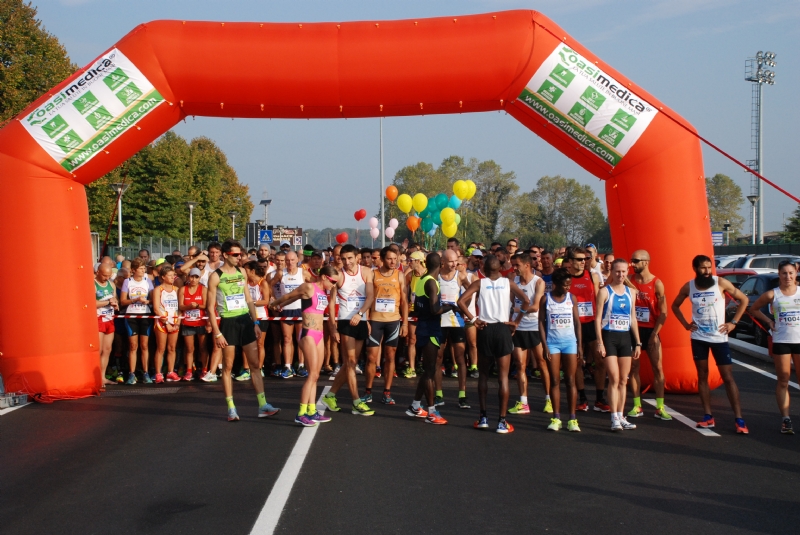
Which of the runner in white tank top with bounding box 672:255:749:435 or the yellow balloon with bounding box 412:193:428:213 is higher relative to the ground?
the yellow balloon with bounding box 412:193:428:213

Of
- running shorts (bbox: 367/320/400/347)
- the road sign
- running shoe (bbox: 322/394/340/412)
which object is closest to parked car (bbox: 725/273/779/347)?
running shorts (bbox: 367/320/400/347)

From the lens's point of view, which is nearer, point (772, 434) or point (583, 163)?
point (772, 434)

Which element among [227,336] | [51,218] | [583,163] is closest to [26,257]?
[51,218]

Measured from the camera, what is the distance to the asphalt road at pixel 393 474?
18.0 ft

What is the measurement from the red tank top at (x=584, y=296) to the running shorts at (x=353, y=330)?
258cm

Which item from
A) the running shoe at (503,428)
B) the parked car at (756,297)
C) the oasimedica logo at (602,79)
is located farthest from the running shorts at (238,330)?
the parked car at (756,297)

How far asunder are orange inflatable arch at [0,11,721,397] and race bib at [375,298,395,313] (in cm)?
258

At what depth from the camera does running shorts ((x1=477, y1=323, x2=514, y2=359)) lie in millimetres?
8656

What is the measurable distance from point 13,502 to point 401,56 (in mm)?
6622

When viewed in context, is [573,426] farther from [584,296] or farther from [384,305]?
[384,305]

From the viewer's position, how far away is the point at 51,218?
10492mm

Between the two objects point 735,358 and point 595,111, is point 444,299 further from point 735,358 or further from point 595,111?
point 735,358

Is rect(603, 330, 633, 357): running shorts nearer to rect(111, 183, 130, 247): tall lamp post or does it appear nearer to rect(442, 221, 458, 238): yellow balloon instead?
rect(111, 183, 130, 247): tall lamp post

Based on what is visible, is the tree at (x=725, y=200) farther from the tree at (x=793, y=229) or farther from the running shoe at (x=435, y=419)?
the running shoe at (x=435, y=419)
